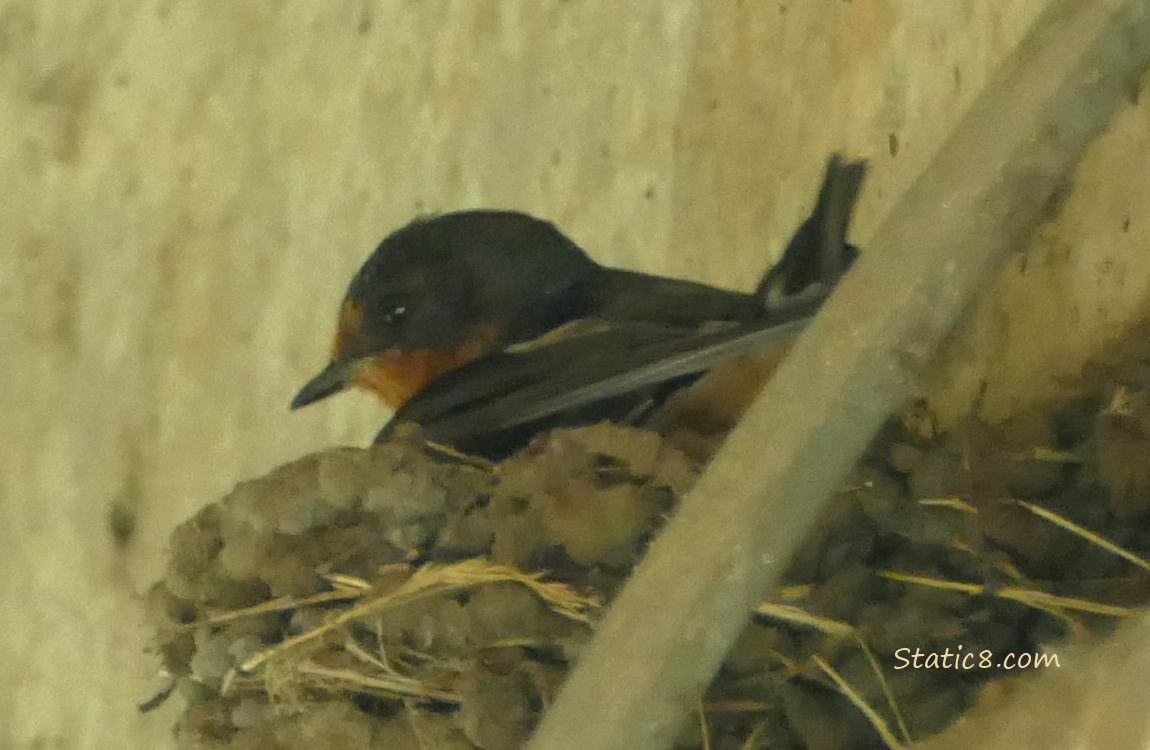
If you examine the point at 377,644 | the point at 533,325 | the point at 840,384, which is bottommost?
the point at 377,644

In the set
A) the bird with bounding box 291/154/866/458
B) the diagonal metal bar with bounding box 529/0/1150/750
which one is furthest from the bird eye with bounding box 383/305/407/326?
the diagonal metal bar with bounding box 529/0/1150/750

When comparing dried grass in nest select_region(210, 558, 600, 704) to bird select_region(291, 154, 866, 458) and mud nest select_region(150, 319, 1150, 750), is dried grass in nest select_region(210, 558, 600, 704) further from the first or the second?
bird select_region(291, 154, 866, 458)

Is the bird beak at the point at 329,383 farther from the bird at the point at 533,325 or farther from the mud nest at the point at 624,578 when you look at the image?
the mud nest at the point at 624,578

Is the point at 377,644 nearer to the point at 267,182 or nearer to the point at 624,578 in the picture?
the point at 624,578

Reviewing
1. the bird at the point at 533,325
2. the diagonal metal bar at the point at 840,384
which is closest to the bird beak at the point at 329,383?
the bird at the point at 533,325

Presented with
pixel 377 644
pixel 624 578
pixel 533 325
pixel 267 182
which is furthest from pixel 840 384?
pixel 267 182

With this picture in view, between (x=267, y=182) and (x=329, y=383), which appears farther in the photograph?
(x=267, y=182)
